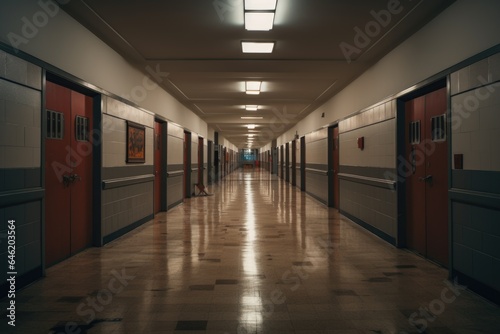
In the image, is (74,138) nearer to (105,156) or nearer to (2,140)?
(105,156)

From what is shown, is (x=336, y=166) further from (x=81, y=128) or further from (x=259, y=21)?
(x=81, y=128)

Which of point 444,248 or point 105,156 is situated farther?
point 105,156

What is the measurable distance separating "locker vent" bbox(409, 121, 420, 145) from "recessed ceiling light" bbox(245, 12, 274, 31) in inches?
86.3

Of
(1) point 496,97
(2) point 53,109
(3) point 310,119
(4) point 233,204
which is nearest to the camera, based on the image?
(1) point 496,97

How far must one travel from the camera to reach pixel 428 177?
174 inches

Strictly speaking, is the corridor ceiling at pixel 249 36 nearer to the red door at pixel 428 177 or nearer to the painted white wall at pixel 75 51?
the painted white wall at pixel 75 51

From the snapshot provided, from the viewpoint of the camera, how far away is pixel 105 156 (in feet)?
16.9

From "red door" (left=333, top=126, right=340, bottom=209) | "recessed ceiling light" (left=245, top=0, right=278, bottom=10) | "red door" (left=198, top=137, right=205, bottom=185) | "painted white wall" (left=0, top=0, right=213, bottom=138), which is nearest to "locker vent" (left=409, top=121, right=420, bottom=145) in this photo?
"recessed ceiling light" (left=245, top=0, right=278, bottom=10)

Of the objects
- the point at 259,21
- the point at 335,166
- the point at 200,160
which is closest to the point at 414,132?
the point at 259,21

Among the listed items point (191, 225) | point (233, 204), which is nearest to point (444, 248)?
point (191, 225)

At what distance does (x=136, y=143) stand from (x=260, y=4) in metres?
3.46

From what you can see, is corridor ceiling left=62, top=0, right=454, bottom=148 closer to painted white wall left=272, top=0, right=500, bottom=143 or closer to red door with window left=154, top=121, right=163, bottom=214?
painted white wall left=272, top=0, right=500, bottom=143

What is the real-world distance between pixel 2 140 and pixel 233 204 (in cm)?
694

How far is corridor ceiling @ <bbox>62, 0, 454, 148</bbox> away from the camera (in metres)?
3.99
